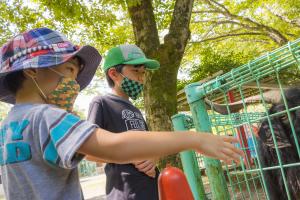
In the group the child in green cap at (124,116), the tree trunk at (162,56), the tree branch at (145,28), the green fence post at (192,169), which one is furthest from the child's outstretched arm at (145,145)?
the tree branch at (145,28)

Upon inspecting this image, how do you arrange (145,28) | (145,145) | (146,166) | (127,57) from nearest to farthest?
(145,145)
(146,166)
(127,57)
(145,28)

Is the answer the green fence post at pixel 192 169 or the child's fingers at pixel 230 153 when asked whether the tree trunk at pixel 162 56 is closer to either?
the green fence post at pixel 192 169

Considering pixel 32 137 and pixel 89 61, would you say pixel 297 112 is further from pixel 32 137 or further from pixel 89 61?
pixel 32 137

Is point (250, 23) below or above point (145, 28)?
above

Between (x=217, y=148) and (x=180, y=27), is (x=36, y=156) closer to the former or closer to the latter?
(x=217, y=148)

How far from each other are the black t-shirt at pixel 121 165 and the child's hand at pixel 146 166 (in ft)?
0.11

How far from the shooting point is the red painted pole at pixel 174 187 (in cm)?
115

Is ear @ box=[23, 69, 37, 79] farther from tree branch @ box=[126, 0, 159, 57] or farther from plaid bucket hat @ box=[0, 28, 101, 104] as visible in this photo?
tree branch @ box=[126, 0, 159, 57]

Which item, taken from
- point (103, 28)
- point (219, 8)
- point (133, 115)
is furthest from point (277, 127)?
point (219, 8)

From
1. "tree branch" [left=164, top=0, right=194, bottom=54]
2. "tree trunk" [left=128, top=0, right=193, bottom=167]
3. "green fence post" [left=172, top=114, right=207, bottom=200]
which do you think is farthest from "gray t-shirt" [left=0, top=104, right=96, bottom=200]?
"tree branch" [left=164, top=0, right=194, bottom=54]

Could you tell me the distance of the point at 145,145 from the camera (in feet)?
3.09

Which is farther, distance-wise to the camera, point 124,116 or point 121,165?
point 124,116

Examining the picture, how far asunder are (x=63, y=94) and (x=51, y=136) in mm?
253

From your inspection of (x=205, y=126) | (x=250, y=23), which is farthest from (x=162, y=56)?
(x=250, y=23)
